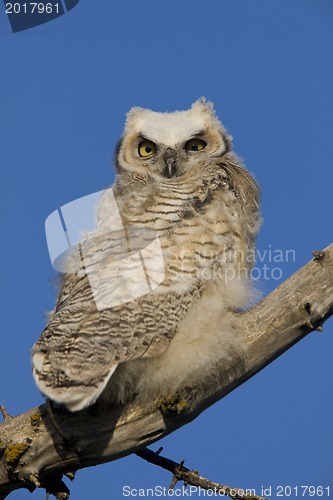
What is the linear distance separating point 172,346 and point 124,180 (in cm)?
130

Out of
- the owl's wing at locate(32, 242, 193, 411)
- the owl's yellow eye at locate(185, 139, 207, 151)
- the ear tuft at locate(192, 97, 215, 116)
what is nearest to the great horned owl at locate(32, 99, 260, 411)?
the owl's wing at locate(32, 242, 193, 411)

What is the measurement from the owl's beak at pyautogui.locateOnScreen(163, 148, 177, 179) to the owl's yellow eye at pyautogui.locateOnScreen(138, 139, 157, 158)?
206mm

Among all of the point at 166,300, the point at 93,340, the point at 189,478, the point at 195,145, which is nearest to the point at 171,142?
the point at 195,145

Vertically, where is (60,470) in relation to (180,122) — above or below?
below

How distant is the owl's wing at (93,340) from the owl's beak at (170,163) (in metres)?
0.99

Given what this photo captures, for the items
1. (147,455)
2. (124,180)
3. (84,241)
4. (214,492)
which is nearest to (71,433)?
(147,455)

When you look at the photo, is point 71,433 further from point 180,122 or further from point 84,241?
point 180,122

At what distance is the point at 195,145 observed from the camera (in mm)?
3971

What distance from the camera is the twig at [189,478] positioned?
2.77m

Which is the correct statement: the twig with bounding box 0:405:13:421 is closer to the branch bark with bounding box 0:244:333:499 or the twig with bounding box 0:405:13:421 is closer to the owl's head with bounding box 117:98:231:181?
the branch bark with bounding box 0:244:333:499

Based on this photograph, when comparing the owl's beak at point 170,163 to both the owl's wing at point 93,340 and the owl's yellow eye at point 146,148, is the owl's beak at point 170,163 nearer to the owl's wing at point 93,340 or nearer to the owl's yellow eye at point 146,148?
the owl's yellow eye at point 146,148

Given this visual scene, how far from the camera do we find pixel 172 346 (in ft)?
9.09

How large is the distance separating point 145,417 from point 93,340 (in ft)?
1.38

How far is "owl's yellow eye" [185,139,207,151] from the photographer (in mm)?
3947
